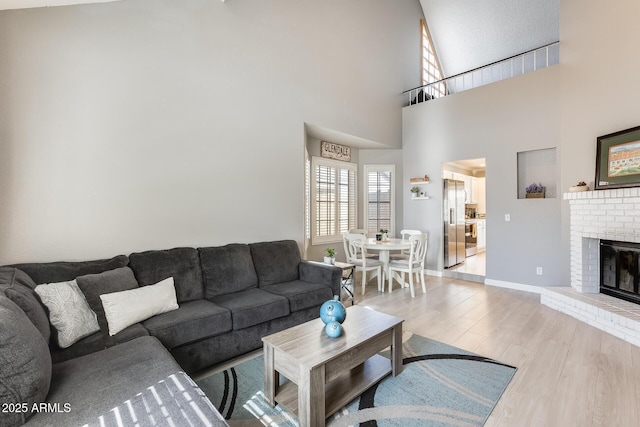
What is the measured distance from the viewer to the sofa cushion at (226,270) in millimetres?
2846

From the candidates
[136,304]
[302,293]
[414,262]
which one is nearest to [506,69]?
[414,262]

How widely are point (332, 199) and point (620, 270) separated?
13.3 feet

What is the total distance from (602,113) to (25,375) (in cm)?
557

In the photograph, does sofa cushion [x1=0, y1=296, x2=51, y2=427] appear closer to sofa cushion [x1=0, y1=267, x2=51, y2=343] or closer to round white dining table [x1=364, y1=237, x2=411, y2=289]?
sofa cushion [x1=0, y1=267, x2=51, y2=343]

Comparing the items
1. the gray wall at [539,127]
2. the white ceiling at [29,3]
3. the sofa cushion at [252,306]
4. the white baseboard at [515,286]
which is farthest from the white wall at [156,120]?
the white baseboard at [515,286]

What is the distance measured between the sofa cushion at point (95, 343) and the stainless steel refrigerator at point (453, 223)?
16.9 feet

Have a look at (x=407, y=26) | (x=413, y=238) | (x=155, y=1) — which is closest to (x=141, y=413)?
(x=155, y=1)

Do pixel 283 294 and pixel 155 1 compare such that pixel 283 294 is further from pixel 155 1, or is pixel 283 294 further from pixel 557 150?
pixel 557 150

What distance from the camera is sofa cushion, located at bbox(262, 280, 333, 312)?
9.36 feet

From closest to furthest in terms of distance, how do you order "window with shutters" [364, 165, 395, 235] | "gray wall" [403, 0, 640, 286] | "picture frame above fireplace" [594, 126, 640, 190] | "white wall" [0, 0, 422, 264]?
"white wall" [0, 0, 422, 264] < "picture frame above fireplace" [594, 126, 640, 190] < "gray wall" [403, 0, 640, 286] < "window with shutters" [364, 165, 395, 235]

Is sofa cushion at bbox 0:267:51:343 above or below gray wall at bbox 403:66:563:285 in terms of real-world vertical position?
below

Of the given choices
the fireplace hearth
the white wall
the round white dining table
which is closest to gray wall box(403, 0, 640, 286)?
the fireplace hearth

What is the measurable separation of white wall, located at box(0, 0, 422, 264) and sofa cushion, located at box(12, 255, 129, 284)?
8.0 inches

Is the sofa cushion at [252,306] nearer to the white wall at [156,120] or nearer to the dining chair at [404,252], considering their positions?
the white wall at [156,120]
